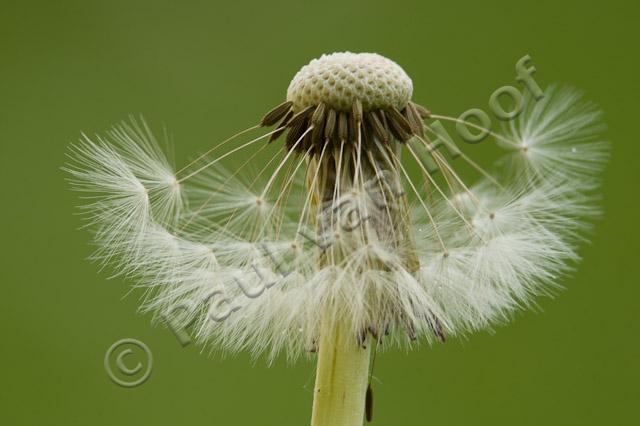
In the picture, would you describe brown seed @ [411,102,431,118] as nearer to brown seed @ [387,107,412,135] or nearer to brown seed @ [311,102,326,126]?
brown seed @ [387,107,412,135]

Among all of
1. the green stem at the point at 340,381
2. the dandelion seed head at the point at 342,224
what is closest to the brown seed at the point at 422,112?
the dandelion seed head at the point at 342,224

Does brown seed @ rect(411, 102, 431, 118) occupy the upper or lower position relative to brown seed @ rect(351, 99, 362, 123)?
upper

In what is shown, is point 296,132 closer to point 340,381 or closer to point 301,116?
point 301,116

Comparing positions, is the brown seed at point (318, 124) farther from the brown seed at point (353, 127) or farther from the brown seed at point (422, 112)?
the brown seed at point (422, 112)

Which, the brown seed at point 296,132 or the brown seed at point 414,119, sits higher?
the brown seed at point 414,119

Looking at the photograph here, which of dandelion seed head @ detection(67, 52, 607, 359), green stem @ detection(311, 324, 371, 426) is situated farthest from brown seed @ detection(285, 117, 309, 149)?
green stem @ detection(311, 324, 371, 426)

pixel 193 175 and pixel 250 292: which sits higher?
pixel 193 175

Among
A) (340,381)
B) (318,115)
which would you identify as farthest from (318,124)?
(340,381)

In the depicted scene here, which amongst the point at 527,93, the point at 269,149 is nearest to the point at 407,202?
the point at 269,149

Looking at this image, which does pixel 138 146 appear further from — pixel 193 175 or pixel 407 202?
pixel 407 202
